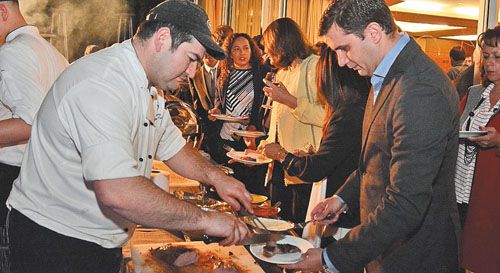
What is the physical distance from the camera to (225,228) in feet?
4.61

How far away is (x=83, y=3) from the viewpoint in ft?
21.1

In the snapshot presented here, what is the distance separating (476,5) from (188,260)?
283 centimetres

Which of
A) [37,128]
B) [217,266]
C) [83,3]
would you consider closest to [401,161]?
[217,266]

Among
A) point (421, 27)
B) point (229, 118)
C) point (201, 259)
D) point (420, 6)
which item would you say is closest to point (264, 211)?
point (201, 259)

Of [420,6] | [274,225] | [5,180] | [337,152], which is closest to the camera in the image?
[274,225]

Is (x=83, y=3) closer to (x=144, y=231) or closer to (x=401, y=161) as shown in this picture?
(x=144, y=231)

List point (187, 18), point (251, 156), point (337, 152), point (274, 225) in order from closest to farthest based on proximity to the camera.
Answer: point (187, 18) < point (274, 225) < point (337, 152) < point (251, 156)

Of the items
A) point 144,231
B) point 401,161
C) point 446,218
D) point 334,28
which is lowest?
point 144,231

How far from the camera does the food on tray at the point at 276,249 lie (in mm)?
1650

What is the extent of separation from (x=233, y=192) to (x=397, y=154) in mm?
670

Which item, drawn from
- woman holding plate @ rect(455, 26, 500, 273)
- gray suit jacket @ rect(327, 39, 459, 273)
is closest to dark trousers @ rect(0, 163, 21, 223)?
gray suit jacket @ rect(327, 39, 459, 273)

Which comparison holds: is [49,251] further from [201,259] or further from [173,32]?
[173,32]

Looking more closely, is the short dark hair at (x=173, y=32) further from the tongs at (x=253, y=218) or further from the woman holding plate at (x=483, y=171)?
the woman holding plate at (x=483, y=171)

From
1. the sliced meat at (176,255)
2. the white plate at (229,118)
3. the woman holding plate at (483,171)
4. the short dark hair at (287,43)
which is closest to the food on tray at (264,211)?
the sliced meat at (176,255)
